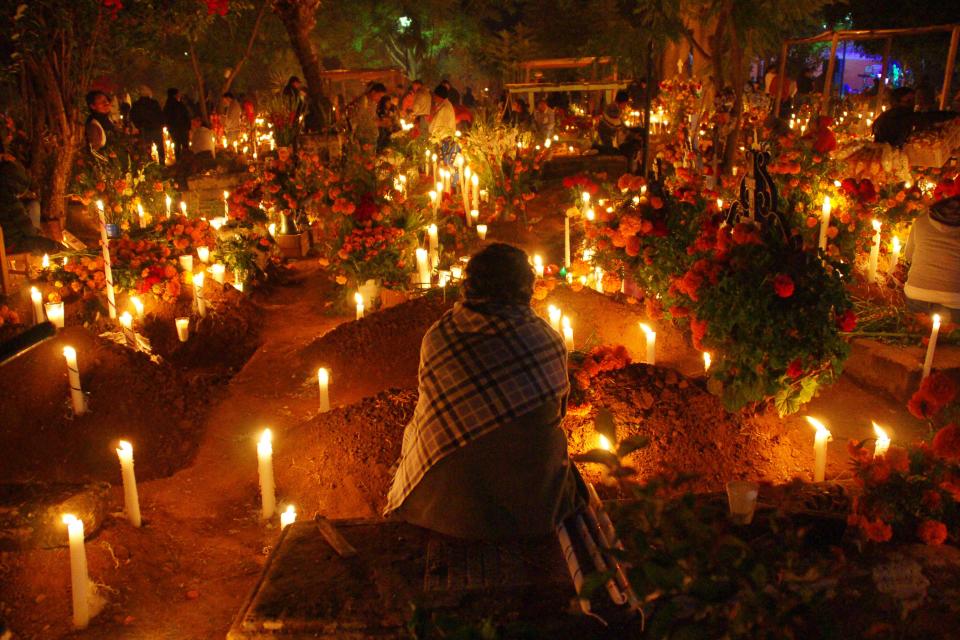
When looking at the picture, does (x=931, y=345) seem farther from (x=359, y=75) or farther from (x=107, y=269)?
(x=359, y=75)

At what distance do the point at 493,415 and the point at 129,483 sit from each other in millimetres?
2258

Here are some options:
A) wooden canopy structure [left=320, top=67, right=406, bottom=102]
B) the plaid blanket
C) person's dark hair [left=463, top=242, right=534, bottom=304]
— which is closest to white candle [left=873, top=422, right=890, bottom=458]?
the plaid blanket

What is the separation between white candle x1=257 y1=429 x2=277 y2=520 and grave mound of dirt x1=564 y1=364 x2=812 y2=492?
165cm

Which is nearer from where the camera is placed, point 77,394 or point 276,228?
point 77,394

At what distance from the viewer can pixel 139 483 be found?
4.91 metres

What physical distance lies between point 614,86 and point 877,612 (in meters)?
14.8

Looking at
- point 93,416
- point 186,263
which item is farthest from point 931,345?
point 186,263

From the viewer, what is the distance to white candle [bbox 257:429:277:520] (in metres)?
4.32

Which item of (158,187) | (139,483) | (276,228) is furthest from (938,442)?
(158,187)

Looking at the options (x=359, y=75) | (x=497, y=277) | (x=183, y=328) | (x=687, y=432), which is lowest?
(x=183, y=328)

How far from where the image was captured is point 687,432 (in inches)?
178

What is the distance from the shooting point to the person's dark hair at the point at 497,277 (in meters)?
3.02

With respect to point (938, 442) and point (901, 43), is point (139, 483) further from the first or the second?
point (901, 43)

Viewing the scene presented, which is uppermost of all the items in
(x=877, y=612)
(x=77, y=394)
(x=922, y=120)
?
(x=922, y=120)
